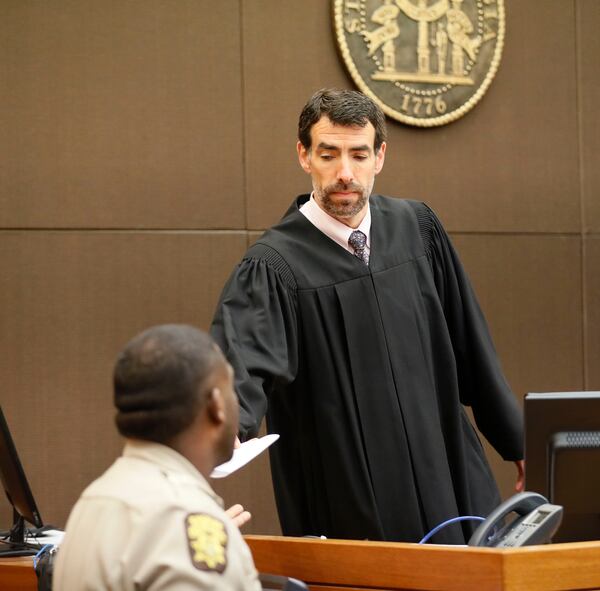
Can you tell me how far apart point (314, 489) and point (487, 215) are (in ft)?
7.35

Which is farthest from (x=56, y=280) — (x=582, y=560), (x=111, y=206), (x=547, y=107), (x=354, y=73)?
(x=582, y=560)

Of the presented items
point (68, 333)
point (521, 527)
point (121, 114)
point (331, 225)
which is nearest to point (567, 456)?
point (521, 527)

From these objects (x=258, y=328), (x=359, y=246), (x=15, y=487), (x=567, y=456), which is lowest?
(x=15, y=487)

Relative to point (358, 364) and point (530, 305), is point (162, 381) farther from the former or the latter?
point (530, 305)

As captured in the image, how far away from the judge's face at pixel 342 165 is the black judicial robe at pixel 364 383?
110mm

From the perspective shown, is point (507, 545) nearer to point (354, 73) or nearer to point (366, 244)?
point (366, 244)

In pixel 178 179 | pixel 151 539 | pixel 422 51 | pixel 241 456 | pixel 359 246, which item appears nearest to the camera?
pixel 151 539

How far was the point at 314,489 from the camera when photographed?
287 cm

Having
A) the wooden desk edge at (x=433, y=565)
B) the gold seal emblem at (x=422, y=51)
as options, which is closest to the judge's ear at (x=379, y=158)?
the wooden desk edge at (x=433, y=565)

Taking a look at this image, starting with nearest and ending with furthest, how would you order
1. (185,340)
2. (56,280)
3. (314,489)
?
(185,340) → (314,489) → (56,280)

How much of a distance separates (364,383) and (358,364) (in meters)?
0.05

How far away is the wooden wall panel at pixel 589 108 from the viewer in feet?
16.1

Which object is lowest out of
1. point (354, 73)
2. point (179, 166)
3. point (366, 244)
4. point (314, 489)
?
point (314, 489)

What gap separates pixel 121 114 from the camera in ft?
13.6
